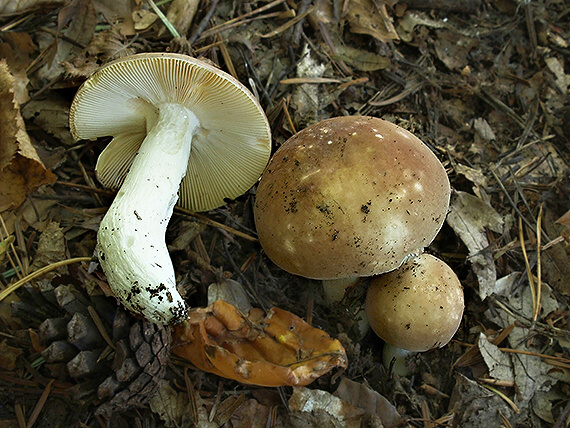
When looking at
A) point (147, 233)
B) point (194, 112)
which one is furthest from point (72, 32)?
point (147, 233)

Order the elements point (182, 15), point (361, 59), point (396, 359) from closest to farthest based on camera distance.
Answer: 1. point (396, 359)
2. point (182, 15)
3. point (361, 59)

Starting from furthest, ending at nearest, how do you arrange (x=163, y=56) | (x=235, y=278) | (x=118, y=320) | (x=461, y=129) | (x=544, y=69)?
(x=544, y=69)
(x=461, y=129)
(x=235, y=278)
(x=118, y=320)
(x=163, y=56)

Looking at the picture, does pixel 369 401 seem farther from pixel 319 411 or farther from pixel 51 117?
pixel 51 117

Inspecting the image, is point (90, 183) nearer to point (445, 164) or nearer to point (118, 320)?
point (118, 320)

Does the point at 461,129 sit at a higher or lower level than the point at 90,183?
lower

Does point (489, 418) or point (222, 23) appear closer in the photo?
point (489, 418)

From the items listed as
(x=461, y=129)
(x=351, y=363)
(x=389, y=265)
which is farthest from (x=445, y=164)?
(x=351, y=363)

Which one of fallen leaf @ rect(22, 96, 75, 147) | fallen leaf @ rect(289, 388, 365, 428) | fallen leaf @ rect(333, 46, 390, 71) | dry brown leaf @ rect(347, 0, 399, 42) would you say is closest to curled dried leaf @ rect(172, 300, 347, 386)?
fallen leaf @ rect(289, 388, 365, 428)

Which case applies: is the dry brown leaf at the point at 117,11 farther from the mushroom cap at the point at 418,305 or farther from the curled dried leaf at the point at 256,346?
the mushroom cap at the point at 418,305
